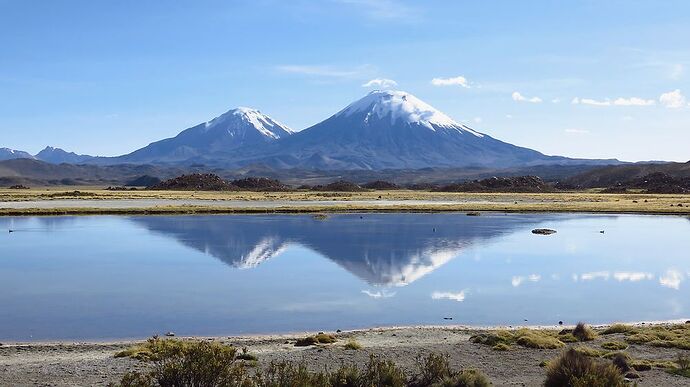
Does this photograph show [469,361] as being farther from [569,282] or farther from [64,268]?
[64,268]

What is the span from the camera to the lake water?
20672 millimetres

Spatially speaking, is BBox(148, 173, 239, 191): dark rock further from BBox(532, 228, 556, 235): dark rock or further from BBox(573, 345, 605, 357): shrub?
BBox(573, 345, 605, 357): shrub

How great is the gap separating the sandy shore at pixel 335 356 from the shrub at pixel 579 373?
93cm

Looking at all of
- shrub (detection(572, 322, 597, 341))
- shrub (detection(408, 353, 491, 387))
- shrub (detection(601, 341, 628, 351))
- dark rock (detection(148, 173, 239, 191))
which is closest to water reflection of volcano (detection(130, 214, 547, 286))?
shrub (detection(572, 322, 597, 341))

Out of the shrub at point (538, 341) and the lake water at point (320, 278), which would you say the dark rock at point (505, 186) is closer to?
the lake water at point (320, 278)

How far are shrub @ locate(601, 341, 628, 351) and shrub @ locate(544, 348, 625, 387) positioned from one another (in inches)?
166

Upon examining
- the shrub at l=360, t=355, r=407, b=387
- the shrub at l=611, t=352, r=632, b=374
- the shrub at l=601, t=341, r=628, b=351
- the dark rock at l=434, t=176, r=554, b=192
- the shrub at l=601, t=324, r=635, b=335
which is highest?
the dark rock at l=434, t=176, r=554, b=192

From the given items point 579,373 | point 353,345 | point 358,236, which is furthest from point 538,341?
point 358,236

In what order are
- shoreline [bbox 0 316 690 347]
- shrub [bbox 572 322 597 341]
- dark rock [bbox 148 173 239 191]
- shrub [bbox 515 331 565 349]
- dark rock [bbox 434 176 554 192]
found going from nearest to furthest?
shrub [bbox 515 331 565 349], shrub [bbox 572 322 597 341], shoreline [bbox 0 316 690 347], dark rock [bbox 434 176 554 192], dark rock [bbox 148 173 239 191]

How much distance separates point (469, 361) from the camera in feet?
48.4

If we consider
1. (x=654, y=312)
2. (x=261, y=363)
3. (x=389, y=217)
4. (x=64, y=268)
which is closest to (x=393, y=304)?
(x=654, y=312)

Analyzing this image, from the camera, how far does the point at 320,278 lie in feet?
94.4

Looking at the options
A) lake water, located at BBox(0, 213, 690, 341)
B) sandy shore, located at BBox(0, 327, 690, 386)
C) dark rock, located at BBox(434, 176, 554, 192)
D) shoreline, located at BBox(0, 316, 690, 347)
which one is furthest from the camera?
dark rock, located at BBox(434, 176, 554, 192)

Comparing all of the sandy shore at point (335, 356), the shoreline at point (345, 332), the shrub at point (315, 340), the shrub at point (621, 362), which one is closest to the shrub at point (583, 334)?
the sandy shore at point (335, 356)
